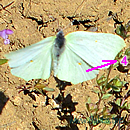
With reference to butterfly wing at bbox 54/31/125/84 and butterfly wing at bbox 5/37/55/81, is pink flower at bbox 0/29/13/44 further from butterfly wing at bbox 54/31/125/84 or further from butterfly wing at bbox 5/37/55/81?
butterfly wing at bbox 54/31/125/84

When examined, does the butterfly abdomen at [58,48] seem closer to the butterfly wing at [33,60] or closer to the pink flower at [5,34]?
the butterfly wing at [33,60]

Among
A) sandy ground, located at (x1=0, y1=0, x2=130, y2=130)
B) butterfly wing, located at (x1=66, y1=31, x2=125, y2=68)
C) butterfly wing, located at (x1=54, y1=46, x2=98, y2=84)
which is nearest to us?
butterfly wing, located at (x1=66, y1=31, x2=125, y2=68)

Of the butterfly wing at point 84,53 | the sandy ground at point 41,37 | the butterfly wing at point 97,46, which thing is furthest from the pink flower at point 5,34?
the butterfly wing at point 97,46

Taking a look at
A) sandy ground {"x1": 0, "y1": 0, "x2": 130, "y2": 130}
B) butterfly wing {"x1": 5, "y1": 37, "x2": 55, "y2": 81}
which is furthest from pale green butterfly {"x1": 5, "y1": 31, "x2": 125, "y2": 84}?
sandy ground {"x1": 0, "y1": 0, "x2": 130, "y2": 130}

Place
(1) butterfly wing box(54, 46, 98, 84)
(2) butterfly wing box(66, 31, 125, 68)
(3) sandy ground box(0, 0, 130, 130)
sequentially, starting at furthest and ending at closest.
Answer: (3) sandy ground box(0, 0, 130, 130) < (1) butterfly wing box(54, 46, 98, 84) < (2) butterfly wing box(66, 31, 125, 68)

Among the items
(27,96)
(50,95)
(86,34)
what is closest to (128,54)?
(86,34)

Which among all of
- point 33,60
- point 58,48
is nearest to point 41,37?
point 58,48

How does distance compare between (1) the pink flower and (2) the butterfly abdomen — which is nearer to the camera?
(2) the butterfly abdomen
